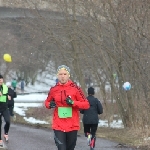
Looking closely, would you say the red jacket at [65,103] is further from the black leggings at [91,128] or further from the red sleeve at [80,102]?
the black leggings at [91,128]

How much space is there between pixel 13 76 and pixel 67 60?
51953 millimetres

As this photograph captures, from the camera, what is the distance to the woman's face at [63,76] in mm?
7312

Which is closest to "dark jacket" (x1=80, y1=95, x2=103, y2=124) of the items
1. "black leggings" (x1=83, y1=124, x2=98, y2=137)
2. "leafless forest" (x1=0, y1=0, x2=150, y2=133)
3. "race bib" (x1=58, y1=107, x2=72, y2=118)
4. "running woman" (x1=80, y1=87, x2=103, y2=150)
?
"running woman" (x1=80, y1=87, x2=103, y2=150)

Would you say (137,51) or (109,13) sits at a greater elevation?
(109,13)

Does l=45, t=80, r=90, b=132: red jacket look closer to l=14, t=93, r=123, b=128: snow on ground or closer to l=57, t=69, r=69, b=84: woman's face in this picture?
l=57, t=69, r=69, b=84: woman's face

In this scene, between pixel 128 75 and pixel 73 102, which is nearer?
pixel 73 102

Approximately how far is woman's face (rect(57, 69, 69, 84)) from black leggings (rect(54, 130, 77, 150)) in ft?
2.39

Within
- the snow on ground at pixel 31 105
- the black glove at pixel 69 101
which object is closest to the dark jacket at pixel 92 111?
the black glove at pixel 69 101

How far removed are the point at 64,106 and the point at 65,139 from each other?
50cm

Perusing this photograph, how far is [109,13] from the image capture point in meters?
15.9

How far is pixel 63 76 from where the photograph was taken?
7320 mm

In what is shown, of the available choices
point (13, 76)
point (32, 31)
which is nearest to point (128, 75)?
point (32, 31)

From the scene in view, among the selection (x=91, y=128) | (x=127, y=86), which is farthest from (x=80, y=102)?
(x=127, y=86)

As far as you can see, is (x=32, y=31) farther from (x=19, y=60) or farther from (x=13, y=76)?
(x=13, y=76)
